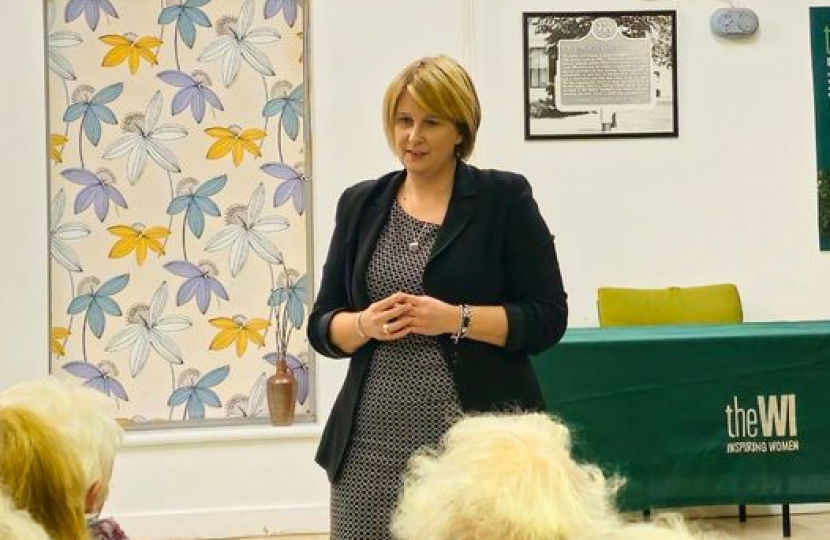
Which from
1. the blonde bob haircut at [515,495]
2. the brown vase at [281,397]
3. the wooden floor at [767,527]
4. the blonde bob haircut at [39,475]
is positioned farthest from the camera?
the brown vase at [281,397]

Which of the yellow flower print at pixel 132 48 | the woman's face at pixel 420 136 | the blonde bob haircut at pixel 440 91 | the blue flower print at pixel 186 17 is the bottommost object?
the woman's face at pixel 420 136

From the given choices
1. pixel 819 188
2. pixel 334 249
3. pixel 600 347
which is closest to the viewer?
pixel 334 249

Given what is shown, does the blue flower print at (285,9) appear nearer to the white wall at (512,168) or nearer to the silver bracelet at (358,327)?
the white wall at (512,168)

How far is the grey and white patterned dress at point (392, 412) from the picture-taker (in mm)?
1821

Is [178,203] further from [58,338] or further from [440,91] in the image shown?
[440,91]

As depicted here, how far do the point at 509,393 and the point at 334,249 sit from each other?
0.44 m

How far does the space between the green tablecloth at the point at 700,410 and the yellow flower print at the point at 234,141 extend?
1750 millimetres

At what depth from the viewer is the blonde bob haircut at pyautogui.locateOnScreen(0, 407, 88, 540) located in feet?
3.85

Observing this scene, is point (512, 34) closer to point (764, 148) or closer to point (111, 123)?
point (764, 148)

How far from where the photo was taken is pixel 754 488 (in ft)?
12.2

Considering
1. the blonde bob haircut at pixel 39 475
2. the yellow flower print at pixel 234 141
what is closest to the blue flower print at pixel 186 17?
the yellow flower print at pixel 234 141

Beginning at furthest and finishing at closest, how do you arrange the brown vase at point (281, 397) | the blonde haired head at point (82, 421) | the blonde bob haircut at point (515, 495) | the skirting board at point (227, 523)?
1. the brown vase at point (281, 397)
2. the skirting board at point (227, 523)
3. the blonde haired head at point (82, 421)
4. the blonde bob haircut at point (515, 495)

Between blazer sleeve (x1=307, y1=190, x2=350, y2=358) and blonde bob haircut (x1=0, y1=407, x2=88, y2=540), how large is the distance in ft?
2.47

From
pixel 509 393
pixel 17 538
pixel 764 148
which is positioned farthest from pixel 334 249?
pixel 764 148
